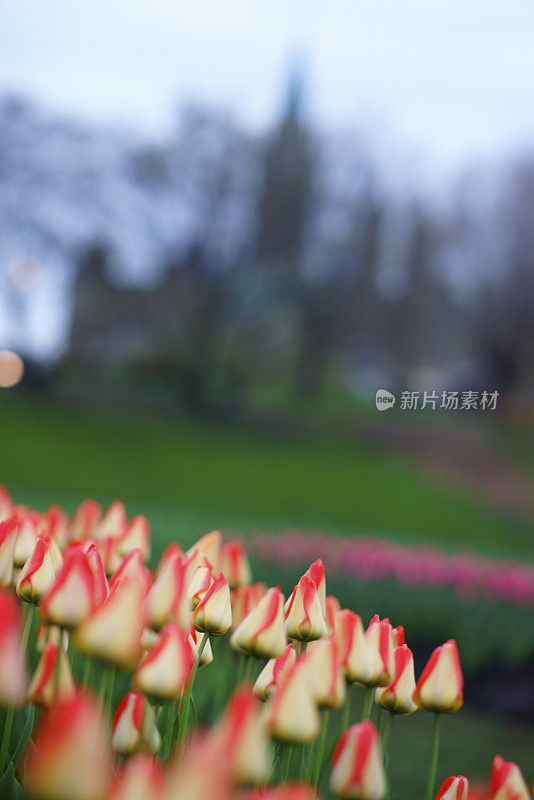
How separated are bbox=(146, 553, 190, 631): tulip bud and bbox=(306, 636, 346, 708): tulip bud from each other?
0.13 m

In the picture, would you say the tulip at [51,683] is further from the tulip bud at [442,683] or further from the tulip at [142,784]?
the tulip bud at [442,683]

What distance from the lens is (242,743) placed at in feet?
1.83

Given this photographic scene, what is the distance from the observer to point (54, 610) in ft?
2.24

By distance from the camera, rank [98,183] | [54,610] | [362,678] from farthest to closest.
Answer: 1. [98,183]
2. [362,678]
3. [54,610]

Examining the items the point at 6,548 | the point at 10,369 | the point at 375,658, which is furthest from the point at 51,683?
the point at 10,369

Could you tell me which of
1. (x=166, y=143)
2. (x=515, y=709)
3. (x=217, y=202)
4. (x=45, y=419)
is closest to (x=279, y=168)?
(x=217, y=202)

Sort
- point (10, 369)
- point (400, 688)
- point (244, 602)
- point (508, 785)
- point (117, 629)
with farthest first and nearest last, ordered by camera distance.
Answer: point (10, 369)
point (244, 602)
point (400, 688)
point (508, 785)
point (117, 629)

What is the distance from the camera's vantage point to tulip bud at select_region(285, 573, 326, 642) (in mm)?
836

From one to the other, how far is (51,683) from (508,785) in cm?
40

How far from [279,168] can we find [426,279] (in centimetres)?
316

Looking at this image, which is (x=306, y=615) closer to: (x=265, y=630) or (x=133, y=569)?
(x=265, y=630)

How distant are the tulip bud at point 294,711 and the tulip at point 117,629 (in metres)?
0.11

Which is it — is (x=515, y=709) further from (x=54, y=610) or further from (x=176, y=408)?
(x=176, y=408)

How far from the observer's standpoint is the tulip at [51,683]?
2.28ft
